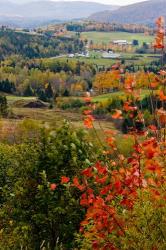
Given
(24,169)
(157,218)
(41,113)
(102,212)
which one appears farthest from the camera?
(41,113)

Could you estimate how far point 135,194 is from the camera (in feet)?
39.0

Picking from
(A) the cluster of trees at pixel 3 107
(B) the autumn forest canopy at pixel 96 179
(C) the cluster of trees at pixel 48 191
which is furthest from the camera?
(A) the cluster of trees at pixel 3 107

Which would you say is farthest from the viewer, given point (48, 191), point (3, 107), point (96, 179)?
point (3, 107)

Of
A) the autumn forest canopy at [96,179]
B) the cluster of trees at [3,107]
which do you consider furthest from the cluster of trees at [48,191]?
the cluster of trees at [3,107]

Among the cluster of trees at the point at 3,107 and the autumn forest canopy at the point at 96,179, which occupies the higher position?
the autumn forest canopy at the point at 96,179

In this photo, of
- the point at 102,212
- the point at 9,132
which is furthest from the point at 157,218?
the point at 9,132

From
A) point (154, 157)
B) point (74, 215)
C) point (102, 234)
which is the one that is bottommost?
point (74, 215)

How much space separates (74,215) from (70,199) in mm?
837

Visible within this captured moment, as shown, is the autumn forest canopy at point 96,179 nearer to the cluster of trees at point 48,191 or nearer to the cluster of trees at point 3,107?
the cluster of trees at point 48,191

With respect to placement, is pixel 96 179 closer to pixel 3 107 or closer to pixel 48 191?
pixel 48 191

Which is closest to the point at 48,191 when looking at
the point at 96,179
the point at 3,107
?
the point at 96,179

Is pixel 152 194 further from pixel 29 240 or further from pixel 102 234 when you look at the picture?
pixel 29 240

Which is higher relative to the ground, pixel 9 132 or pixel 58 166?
pixel 58 166

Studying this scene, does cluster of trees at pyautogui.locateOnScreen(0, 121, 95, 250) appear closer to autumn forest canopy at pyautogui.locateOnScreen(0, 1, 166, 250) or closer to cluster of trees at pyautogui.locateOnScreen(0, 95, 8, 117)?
autumn forest canopy at pyautogui.locateOnScreen(0, 1, 166, 250)
